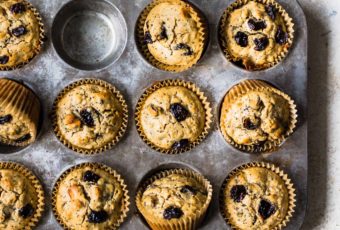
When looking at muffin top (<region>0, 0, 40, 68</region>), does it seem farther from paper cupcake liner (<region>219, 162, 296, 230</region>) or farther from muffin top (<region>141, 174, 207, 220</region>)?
paper cupcake liner (<region>219, 162, 296, 230</region>)

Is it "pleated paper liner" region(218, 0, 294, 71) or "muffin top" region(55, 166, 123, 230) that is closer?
"muffin top" region(55, 166, 123, 230)

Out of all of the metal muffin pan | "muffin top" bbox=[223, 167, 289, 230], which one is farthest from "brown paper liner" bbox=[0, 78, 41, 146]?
"muffin top" bbox=[223, 167, 289, 230]

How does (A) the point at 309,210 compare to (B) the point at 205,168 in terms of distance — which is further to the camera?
(A) the point at 309,210

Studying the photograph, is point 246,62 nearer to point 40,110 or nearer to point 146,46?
point 146,46

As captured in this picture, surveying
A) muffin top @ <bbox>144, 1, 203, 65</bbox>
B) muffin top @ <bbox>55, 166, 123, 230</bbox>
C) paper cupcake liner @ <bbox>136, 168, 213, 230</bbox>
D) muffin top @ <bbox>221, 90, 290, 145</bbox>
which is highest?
muffin top @ <bbox>144, 1, 203, 65</bbox>

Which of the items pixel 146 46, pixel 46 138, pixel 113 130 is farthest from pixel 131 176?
pixel 146 46

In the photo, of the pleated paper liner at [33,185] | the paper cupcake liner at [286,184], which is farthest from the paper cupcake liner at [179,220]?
the pleated paper liner at [33,185]
